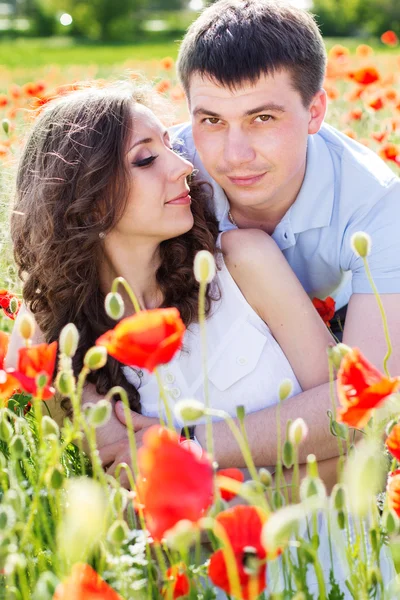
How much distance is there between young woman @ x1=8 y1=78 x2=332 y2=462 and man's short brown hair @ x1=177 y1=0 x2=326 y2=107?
0.73 feet

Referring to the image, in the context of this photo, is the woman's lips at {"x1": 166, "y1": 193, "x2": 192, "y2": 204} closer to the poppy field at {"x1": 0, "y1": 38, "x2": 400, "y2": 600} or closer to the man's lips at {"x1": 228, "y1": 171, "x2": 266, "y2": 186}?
the man's lips at {"x1": 228, "y1": 171, "x2": 266, "y2": 186}

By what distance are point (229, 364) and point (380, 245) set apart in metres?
0.56

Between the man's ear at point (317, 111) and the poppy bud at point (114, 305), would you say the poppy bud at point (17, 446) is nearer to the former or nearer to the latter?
the poppy bud at point (114, 305)

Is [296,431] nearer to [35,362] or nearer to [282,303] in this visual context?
[35,362]

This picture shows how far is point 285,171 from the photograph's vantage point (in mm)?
2680

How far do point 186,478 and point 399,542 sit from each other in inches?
16.5

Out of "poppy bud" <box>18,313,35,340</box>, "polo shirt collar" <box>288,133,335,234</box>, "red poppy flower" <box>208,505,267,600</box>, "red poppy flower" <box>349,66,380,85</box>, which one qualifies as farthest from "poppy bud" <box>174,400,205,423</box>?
"red poppy flower" <box>349,66,380,85</box>

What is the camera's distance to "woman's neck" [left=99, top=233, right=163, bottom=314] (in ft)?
8.63

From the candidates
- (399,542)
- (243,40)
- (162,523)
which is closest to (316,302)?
(243,40)

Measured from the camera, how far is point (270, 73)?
2615 mm

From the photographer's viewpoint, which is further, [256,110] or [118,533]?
[256,110]

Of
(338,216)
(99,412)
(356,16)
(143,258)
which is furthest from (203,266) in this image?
(356,16)

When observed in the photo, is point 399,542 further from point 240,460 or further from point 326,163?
point 326,163

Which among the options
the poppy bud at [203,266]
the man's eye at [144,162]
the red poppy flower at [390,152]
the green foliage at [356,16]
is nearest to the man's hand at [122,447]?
the man's eye at [144,162]
